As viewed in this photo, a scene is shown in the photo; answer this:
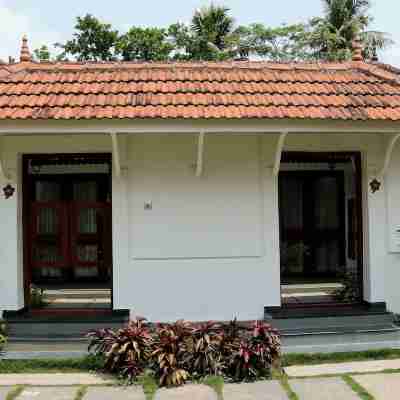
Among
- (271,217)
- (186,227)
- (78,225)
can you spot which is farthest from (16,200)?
(78,225)

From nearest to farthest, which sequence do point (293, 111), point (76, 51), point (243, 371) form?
point (243, 371)
point (293, 111)
point (76, 51)

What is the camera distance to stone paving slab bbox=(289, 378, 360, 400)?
5.32 m

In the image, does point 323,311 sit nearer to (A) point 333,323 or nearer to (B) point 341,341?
(A) point 333,323

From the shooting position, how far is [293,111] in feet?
22.2

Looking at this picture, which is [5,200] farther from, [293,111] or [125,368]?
[293,111]

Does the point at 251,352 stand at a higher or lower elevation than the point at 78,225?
lower

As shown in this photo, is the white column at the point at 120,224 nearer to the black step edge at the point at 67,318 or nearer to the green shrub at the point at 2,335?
the black step edge at the point at 67,318

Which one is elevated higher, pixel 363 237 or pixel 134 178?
pixel 134 178

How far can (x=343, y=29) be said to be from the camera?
80.5 feet

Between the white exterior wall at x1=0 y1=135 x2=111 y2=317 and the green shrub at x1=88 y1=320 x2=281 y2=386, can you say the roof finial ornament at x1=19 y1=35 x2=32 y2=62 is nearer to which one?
the white exterior wall at x1=0 y1=135 x2=111 y2=317

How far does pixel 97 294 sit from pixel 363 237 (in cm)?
496

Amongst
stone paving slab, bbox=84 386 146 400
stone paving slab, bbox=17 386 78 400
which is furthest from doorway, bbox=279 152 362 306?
stone paving slab, bbox=17 386 78 400

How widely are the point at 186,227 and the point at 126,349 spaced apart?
2027 millimetres

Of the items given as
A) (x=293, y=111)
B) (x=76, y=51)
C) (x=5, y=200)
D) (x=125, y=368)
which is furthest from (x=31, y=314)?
(x=76, y=51)
